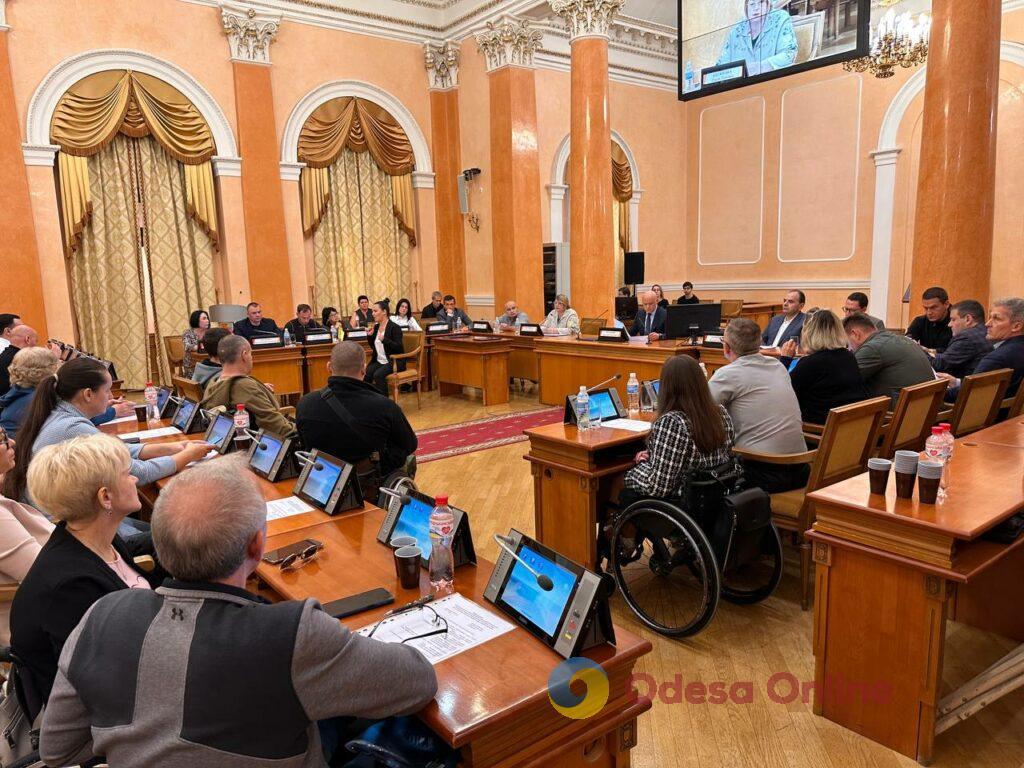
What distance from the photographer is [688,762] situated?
2215 mm

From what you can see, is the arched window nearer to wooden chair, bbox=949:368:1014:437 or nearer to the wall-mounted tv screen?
the wall-mounted tv screen

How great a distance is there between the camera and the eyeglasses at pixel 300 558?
2129 millimetres

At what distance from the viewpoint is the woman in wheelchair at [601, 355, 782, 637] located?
2.69 meters

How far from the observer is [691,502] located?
109 inches

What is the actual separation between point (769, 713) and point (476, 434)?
4474 millimetres

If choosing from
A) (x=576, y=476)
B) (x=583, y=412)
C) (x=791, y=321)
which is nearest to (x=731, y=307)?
(x=791, y=321)

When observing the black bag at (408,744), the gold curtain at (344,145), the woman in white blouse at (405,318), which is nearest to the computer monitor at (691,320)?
the woman in white blouse at (405,318)

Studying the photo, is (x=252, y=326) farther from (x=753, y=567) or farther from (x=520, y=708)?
(x=520, y=708)

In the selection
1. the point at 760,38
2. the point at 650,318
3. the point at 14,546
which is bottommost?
the point at 14,546

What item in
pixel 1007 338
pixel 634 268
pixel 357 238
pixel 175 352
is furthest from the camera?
pixel 634 268

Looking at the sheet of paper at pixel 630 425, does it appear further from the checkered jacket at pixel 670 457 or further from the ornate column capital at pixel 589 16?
the ornate column capital at pixel 589 16

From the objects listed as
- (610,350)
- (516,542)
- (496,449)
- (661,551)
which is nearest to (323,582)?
(516,542)

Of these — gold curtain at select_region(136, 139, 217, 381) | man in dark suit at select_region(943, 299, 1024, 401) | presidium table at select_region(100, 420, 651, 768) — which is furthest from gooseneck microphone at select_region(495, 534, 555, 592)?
gold curtain at select_region(136, 139, 217, 381)

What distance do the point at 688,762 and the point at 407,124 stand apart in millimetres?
10295
